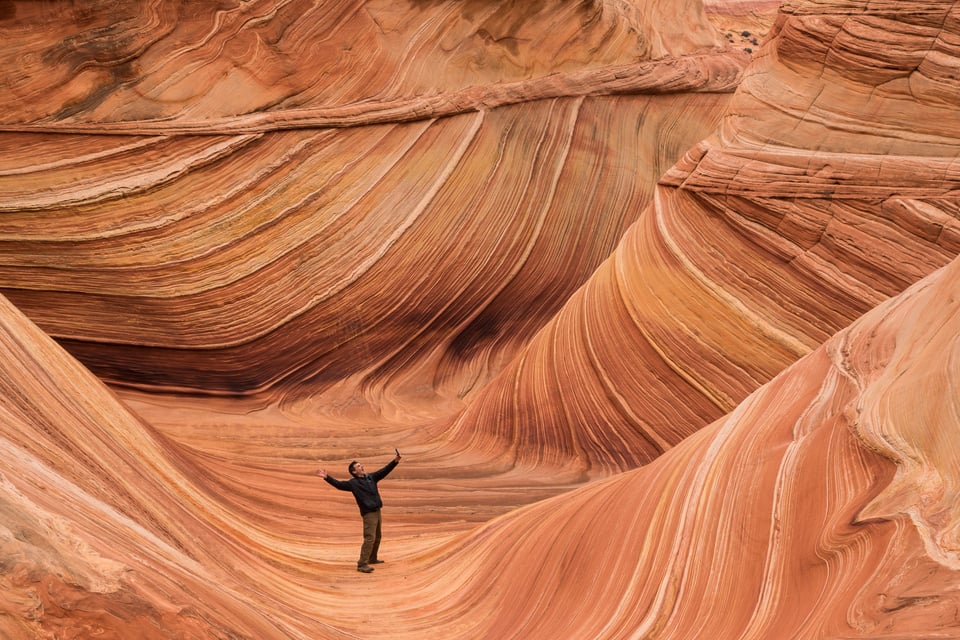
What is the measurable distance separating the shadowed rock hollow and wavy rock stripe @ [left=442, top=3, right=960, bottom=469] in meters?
0.03

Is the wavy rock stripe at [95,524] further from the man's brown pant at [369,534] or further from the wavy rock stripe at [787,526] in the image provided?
the wavy rock stripe at [787,526]

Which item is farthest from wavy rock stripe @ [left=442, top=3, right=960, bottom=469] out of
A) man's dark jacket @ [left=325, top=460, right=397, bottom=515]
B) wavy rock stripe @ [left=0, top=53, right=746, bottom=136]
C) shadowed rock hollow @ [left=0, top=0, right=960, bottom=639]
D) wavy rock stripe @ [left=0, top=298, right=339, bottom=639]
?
wavy rock stripe @ [left=0, top=53, right=746, bottom=136]

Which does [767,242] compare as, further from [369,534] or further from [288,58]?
[288,58]

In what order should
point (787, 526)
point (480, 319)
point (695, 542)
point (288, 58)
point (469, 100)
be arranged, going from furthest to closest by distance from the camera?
point (469, 100)
point (480, 319)
point (288, 58)
point (695, 542)
point (787, 526)

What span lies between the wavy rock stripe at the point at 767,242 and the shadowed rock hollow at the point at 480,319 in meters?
0.03

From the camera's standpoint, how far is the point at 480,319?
1286 centimetres

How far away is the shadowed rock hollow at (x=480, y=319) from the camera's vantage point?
4.23 meters

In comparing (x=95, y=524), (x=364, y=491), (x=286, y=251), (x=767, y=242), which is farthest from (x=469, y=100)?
(x=95, y=524)

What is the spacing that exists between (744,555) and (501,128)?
31.5ft

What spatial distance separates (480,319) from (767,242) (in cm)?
515

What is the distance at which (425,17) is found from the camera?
1330cm

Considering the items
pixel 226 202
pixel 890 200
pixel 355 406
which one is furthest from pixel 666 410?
pixel 226 202

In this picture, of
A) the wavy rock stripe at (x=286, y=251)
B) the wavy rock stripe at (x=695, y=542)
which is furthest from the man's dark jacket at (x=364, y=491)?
the wavy rock stripe at (x=286, y=251)

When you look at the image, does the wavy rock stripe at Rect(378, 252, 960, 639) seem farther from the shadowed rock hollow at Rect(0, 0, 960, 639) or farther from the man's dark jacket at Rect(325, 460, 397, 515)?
the man's dark jacket at Rect(325, 460, 397, 515)
